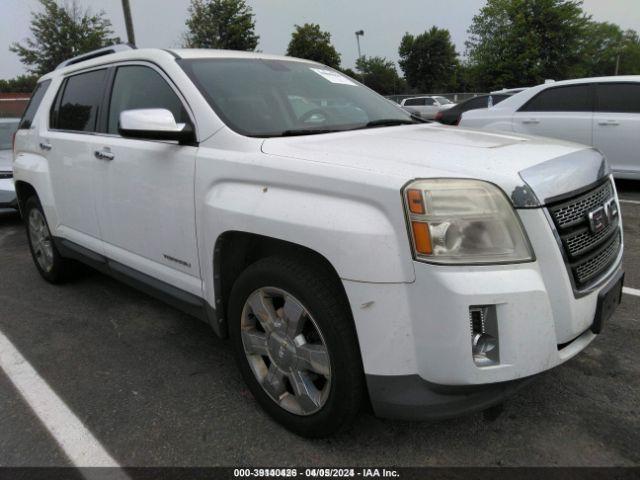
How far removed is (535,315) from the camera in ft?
6.02

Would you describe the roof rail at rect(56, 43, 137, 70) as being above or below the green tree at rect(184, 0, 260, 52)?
below

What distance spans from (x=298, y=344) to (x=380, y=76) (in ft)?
196

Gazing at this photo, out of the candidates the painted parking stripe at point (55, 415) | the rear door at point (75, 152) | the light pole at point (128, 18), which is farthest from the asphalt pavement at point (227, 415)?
the light pole at point (128, 18)

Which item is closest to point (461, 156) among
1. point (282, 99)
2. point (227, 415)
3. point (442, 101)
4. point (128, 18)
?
point (282, 99)

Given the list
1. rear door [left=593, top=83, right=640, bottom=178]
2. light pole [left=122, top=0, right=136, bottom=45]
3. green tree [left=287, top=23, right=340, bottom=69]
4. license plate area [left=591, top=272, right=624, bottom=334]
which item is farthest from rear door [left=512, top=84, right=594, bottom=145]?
green tree [left=287, top=23, right=340, bottom=69]

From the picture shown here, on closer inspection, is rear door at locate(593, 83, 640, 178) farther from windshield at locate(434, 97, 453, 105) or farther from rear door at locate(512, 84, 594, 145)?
windshield at locate(434, 97, 453, 105)

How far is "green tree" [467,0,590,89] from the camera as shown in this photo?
39.4 metres

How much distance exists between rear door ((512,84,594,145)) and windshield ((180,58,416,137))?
15.4ft

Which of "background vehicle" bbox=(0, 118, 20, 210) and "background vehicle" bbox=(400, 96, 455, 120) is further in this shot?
"background vehicle" bbox=(400, 96, 455, 120)

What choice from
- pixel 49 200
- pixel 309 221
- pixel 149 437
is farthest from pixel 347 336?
pixel 49 200

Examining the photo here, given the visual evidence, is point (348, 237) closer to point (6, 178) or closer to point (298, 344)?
point (298, 344)

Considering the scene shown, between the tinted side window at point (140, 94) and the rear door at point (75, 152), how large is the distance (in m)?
0.22

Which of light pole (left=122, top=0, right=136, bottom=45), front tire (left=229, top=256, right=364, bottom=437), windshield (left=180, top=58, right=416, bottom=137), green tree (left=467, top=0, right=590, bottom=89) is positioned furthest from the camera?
green tree (left=467, top=0, right=590, bottom=89)

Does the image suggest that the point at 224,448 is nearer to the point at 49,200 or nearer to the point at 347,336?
the point at 347,336
